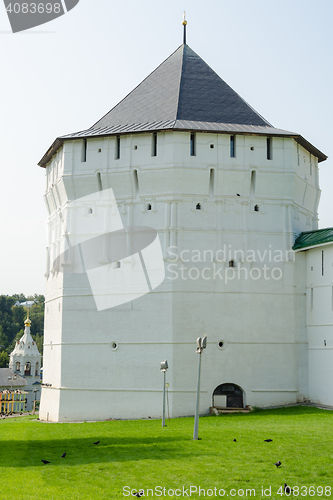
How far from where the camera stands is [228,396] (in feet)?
70.6

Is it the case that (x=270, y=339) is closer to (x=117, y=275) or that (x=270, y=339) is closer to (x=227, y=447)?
(x=117, y=275)

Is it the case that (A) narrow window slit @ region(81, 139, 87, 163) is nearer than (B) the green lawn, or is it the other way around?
(B) the green lawn

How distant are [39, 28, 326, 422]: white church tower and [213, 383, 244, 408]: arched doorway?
0.14ft

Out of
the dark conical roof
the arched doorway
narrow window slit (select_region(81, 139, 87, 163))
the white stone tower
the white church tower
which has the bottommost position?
the white stone tower

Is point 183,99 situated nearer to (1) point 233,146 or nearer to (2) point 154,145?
(2) point 154,145

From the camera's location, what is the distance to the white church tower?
21.6 metres

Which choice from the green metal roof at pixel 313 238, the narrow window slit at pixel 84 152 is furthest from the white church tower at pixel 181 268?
the green metal roof at pixel 313 238

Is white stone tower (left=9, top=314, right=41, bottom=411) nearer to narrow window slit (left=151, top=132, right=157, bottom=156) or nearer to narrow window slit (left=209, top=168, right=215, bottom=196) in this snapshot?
narrow window slit (left=151, top=132, right=157, bottom=156)

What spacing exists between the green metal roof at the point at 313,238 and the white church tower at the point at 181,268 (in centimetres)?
38

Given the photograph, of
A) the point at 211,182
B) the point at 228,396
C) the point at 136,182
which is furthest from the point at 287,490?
the point at 136,182

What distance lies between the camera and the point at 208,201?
73.8ft

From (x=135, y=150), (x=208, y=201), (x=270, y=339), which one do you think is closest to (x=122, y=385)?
(x=270, y=339)

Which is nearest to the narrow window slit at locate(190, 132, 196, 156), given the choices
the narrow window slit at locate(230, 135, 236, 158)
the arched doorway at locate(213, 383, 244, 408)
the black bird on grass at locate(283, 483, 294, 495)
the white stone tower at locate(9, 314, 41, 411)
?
the narrow window slit at locate(230, 135, 236, 158)

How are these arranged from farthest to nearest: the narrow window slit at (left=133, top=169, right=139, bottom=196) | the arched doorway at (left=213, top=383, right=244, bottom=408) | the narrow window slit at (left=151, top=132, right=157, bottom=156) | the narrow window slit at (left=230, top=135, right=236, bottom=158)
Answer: the narrow window slit at (left=230, top=135, right=236, bottom=158) → the narrow window slit at (left=133, top=169, right=139, bottom=196) → the narrow window slit at (left=151, top=132, right=157, bottom=156) → the arched doorway at (left=213, top=383, right=244, bottom=408)
